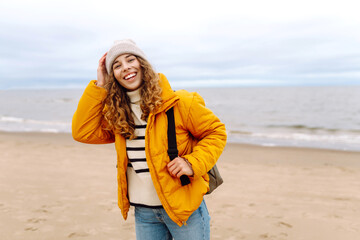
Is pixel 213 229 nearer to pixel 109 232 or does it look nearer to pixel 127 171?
pixel 109 232

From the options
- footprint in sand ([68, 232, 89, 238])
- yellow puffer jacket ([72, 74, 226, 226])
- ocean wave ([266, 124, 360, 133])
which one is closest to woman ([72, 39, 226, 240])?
yellow puffer jacket ([72, 74, 226, 226])

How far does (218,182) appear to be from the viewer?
2018mm

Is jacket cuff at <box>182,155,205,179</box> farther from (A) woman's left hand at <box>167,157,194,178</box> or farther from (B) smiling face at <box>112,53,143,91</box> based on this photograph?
(B) smiling face at <box>112,53,143,91</box>

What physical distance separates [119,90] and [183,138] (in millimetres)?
531

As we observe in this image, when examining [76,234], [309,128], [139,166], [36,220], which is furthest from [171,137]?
[309,128]

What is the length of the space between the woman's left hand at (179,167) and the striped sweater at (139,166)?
203 millimetres

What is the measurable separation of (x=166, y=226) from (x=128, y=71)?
1.07 m

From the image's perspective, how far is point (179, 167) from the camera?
5.78 feet

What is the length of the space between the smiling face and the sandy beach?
8.98 ft

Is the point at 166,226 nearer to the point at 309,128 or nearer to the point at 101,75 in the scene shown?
the point at 101,75

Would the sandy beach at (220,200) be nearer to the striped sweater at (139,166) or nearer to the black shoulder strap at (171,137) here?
the striped sweater at (139,166)

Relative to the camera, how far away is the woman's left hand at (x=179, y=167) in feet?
5.78

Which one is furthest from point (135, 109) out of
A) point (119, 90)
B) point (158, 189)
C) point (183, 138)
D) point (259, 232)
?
point (259, 232)

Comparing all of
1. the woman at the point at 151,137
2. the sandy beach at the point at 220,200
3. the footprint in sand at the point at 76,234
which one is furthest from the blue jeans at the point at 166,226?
the footprint in sand at the point at 76,234
